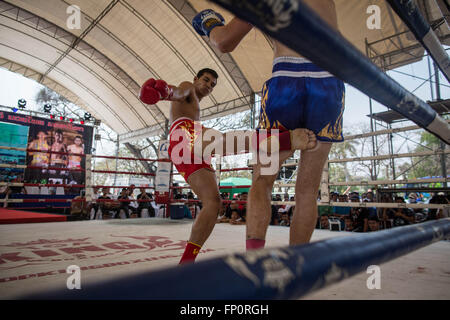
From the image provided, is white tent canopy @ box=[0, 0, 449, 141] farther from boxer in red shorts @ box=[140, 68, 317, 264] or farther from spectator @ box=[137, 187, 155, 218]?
boxer in red shorts @ box=[140, 68, 317, 264]

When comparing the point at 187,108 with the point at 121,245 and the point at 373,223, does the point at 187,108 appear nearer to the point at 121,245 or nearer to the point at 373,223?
the point at 121,245

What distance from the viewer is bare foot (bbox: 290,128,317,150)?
0.78m

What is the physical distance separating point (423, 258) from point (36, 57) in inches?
573

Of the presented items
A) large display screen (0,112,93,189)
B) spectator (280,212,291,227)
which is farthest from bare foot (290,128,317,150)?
large display screen (0,112,93,189)

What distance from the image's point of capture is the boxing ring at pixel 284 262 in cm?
21

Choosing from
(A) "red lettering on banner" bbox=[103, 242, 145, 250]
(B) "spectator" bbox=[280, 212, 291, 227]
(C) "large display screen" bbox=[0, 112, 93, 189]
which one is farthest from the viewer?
(C) "large display screen" bbox=[0, 112, 93, 189]

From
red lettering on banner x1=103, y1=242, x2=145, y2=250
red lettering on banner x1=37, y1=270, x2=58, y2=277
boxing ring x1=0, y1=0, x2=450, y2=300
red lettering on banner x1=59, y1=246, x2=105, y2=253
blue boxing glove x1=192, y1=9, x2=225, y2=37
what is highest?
blue boxing glove x1=192, y1=9, x2=225, y2=37

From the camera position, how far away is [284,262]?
0.29 meters

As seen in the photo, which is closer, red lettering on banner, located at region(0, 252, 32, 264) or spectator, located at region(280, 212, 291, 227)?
red lettering on banner, located at region(0, 252, 32, 264)

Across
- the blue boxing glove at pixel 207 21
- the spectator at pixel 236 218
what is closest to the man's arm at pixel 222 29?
the blue boxing glove at pixel 207 21

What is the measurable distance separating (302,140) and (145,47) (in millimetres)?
9753

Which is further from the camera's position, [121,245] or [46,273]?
[121,245]

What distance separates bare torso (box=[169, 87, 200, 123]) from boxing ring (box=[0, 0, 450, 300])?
1149 millimetres

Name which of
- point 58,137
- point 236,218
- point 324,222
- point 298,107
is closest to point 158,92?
point 298,107
